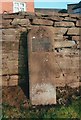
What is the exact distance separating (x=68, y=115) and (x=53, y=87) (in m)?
1.16

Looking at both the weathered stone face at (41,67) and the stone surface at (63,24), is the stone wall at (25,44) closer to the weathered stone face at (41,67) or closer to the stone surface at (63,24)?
the stone surface at (63,24)

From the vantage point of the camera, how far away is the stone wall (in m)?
7.50

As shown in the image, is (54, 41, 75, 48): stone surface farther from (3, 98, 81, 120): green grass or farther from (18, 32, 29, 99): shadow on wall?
(3, 98, 81, 120): green grass

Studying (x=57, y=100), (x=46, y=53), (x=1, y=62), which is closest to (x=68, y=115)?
(x=57, y=100)

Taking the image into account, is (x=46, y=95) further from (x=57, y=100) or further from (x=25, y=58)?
(x=25, y=58)

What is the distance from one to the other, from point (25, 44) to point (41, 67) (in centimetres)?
79

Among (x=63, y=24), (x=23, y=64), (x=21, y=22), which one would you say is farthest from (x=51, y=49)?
(x=21, y=22)

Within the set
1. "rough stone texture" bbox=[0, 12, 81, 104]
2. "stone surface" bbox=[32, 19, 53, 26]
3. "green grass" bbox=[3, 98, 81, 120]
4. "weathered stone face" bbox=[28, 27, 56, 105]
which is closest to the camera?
"green grass" bbox=[3, 98, 81, 120]

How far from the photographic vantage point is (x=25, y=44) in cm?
756

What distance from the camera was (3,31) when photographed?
7.53 metres

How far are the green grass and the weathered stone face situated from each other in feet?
1.59

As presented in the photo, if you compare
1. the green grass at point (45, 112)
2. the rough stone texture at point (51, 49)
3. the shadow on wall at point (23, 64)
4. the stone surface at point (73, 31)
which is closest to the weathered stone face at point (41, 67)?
the rough stone texture at point (51, 49)

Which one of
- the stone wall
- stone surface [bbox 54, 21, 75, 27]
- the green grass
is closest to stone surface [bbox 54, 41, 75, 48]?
the stone wall

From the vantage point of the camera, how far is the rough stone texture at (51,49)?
7.48 meters
